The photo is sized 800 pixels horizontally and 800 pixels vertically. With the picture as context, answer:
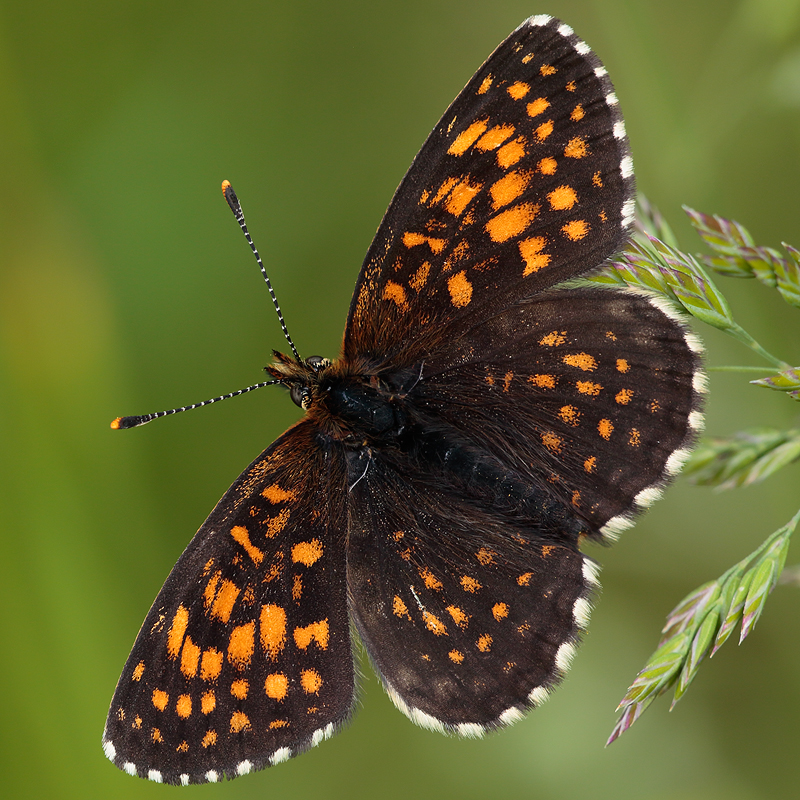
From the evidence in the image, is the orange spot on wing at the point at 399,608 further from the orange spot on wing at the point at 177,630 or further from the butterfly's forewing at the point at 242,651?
the orange spot on wing at the point at 177,630

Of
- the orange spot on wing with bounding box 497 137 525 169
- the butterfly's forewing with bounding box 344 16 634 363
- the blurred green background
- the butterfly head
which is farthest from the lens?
the blurred green background

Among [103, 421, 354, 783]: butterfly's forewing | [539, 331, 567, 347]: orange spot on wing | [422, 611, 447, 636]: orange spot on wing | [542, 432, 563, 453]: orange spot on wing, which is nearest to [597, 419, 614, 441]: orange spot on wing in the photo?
[542, 432, 563, 453]: orange spot on wing

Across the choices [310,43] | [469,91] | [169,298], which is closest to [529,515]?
[469,91]

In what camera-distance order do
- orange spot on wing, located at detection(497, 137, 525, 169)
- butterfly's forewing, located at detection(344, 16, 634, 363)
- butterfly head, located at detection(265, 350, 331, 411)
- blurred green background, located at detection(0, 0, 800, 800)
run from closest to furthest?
butterfly's forewing, located at detection(344, 16, 634, 363), orange spot on wing, located at detection(497, 137, 525, 169), butterfly head, located at detection(265, 350, 331, 411), blurred green background, located at detection(0, 0, 800, 800)

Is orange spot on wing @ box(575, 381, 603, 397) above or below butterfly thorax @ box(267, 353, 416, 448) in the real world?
below

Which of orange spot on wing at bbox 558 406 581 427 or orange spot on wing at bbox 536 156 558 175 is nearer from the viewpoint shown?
orange spot on wing at bbox 536 156 558 175

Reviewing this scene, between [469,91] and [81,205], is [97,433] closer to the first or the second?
[81,205]

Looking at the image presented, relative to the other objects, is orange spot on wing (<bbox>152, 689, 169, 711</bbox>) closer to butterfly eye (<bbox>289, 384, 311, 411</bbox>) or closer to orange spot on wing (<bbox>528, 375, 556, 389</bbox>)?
butterfly eye (<bbox>289, 384, 311, 411</bbox>)
